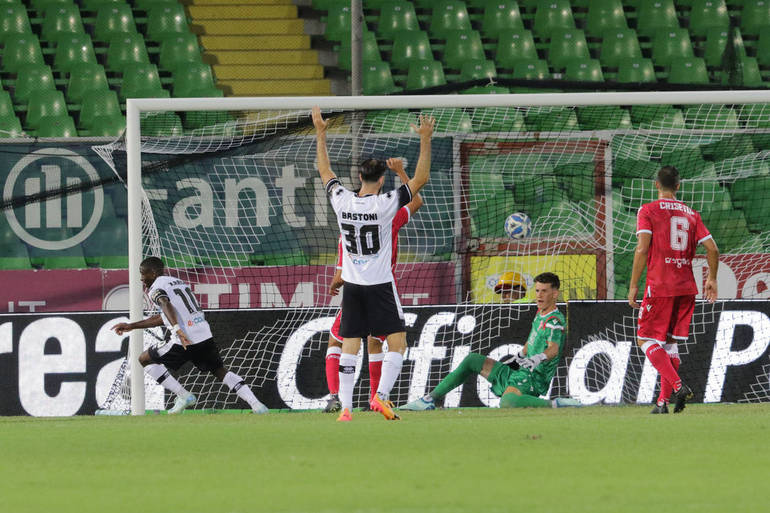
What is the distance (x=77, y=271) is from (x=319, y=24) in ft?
24.2

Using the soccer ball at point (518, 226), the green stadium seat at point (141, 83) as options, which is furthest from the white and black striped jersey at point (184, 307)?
the green stadium seat at point (141, 83)

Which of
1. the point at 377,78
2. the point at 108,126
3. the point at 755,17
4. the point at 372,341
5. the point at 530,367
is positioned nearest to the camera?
the point at 372,341

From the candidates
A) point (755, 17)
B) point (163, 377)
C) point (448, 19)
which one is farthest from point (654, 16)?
point (163, 377)

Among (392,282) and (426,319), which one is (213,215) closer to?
(426,319)

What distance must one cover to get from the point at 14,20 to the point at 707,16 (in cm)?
1019

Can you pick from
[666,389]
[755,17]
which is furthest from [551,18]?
[666,389]

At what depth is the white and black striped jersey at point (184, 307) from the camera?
991cm

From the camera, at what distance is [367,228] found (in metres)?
8.23

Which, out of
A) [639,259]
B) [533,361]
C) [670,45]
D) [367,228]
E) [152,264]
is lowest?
[533,361]

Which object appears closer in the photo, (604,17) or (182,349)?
(182,349)

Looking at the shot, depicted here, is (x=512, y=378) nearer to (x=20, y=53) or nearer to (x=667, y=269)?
(x=667, y=269)

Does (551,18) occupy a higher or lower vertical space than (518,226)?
higher

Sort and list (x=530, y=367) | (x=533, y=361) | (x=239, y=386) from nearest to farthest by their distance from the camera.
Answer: (x=533, y=361) → (x=530, y=367) → (x=239, y=386)

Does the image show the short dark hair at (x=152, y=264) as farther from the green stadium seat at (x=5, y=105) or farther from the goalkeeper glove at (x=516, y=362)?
the green stadium seat at (x=5, y=105)
